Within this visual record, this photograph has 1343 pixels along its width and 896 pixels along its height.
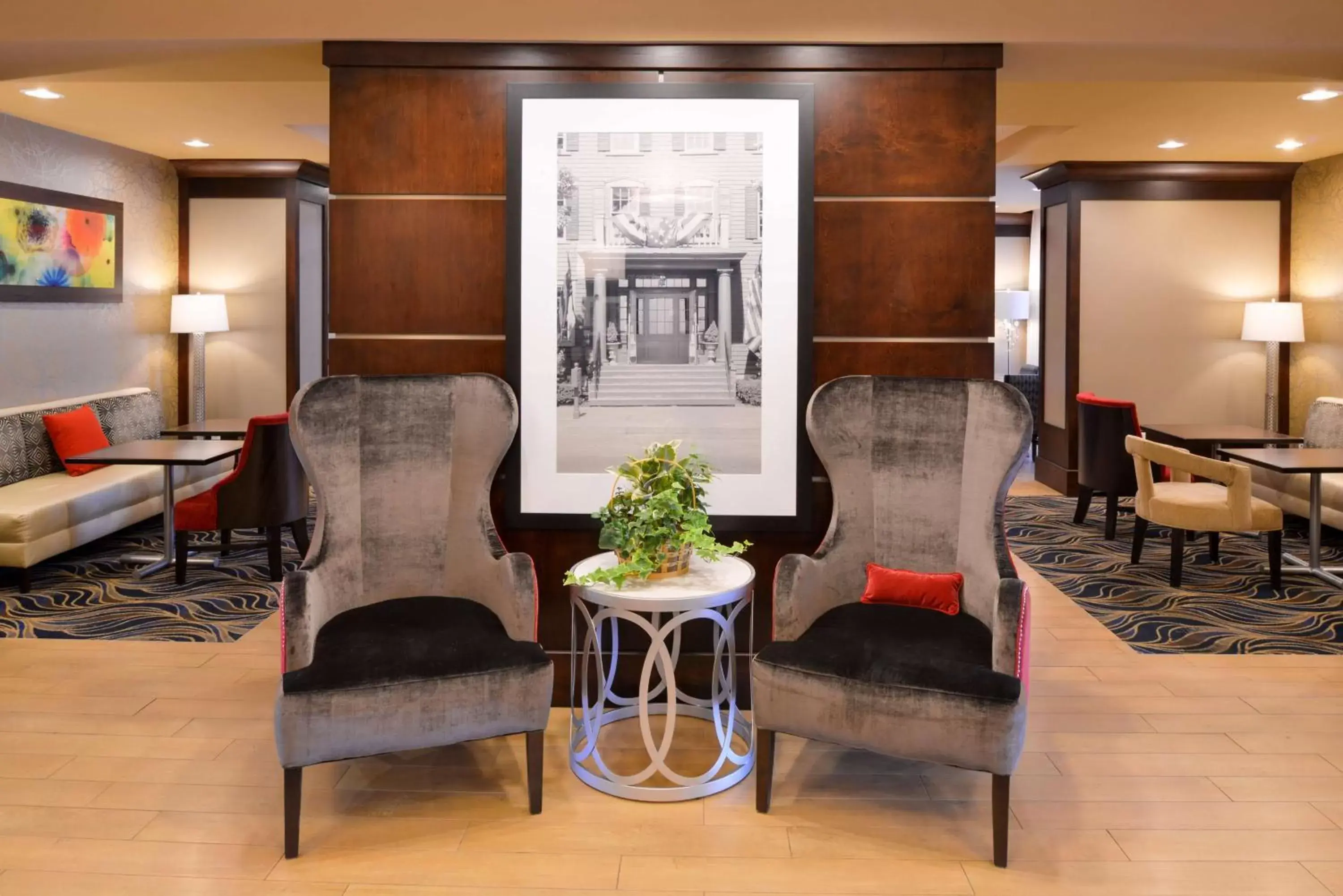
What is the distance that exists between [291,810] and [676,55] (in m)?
2.64

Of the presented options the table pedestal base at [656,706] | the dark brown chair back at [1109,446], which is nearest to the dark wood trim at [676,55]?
the table pedestal base at [656,706]

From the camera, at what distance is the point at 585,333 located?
3.74 metres

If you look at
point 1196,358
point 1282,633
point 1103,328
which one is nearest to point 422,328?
point 1282,633

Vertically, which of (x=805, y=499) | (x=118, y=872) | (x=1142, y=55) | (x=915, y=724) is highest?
(x=1142, y=55)

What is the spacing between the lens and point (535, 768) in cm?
298

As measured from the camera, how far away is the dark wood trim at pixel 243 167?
793 cm

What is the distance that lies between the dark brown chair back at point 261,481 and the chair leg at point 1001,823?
3.90m

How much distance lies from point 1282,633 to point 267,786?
428 centimetres

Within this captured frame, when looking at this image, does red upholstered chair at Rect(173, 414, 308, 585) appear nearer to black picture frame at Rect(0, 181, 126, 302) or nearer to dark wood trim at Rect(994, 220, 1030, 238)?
black picture frame at Rect(0, 181, 126, 302)

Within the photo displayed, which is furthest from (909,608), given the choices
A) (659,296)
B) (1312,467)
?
(1312,467)

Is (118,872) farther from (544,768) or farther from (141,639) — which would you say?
(141,639)

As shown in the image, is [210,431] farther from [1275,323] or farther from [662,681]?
[1275,323]

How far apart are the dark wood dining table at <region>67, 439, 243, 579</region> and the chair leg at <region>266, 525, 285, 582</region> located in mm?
464

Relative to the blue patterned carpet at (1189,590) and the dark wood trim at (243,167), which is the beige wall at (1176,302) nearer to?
the blue patterned carpet at (1189,590)
